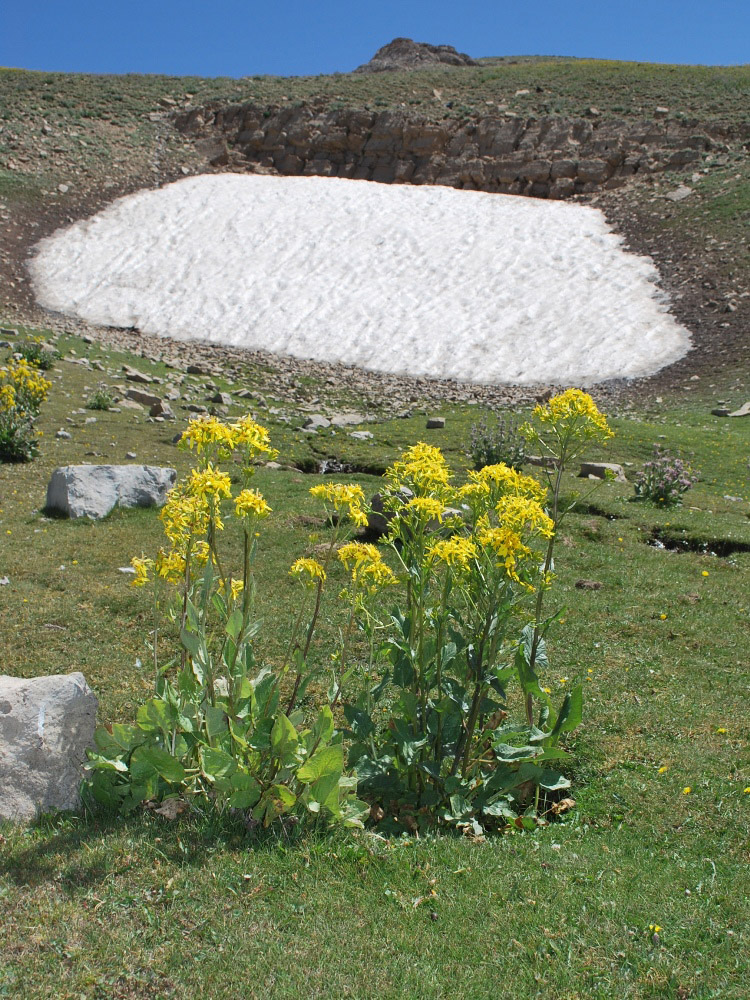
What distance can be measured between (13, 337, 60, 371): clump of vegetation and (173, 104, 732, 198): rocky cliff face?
1216 inches

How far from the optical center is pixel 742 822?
4789 mm

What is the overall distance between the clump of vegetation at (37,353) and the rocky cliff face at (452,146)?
30877mm

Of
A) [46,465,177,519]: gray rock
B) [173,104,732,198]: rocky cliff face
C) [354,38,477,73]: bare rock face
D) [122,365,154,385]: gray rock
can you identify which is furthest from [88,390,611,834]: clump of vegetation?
[354,38,477,73]: bare rock face

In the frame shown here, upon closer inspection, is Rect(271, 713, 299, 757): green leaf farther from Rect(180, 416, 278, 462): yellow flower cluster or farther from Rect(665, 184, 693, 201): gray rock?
Rect(665, 184, 693, 201): gray rock

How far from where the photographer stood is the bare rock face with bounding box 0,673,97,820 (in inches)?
180

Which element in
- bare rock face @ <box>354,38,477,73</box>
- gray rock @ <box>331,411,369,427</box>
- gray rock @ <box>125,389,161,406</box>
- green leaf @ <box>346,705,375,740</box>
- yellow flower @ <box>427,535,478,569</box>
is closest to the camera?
yellow flower @ <box>427,535,478,569</box>

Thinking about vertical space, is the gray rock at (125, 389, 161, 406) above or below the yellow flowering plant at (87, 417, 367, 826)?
above

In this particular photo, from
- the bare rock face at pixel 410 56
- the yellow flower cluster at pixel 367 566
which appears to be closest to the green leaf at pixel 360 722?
the yellow flower cluster at pixel 367 566

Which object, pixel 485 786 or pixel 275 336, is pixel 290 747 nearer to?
pixel 485 786

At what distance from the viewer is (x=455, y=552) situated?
4.10 metres

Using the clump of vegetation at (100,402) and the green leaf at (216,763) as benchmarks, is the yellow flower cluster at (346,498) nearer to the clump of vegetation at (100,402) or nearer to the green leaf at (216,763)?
the green leaf at (216,763)

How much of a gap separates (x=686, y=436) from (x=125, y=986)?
1895 cm

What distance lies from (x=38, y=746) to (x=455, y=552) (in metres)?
2.69

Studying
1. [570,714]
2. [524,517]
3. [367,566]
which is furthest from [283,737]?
[570,714]
